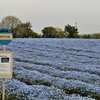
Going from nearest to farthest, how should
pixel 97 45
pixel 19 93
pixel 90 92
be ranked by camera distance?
1. pixel 19 93
2. pixel 90 92
3. pixel 97 45

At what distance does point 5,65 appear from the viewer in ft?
27.5

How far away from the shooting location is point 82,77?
13.9 metres

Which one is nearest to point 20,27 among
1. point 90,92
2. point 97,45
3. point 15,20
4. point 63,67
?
point 15,20

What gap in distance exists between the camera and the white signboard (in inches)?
329

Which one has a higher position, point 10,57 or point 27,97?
point 10,57

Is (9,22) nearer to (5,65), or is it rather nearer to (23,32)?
(23,32)

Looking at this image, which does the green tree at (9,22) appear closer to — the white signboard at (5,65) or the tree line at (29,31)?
the tree line at (29,31)

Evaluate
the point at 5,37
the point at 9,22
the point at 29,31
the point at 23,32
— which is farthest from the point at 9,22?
the point at 5,37

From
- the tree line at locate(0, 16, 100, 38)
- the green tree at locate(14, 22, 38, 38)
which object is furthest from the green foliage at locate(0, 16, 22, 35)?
the green tree at locate(14, 22, 38, 38)

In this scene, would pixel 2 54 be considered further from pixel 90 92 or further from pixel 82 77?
pixel 82 77

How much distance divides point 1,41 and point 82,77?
6.07m

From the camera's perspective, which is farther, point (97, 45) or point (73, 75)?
point (97, 45)

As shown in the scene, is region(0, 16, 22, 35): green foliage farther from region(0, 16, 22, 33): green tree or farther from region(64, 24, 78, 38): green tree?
region(64, 24, 78, 38): green tree

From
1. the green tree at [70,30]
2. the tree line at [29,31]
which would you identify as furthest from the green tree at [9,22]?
the green tree at [70,30]
